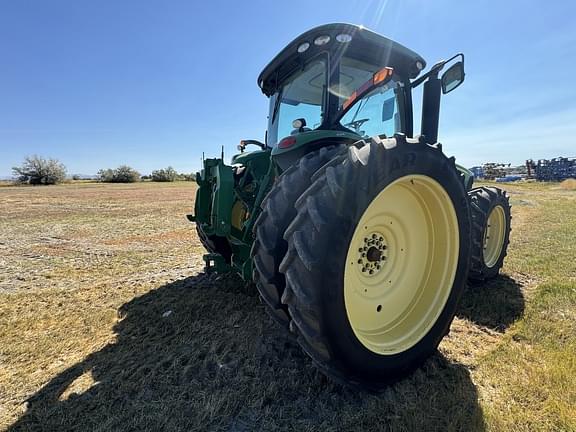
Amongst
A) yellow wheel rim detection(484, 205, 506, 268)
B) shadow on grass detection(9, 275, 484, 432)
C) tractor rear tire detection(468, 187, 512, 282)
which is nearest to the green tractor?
shadow on grass detection(9, 275, 484, 432)

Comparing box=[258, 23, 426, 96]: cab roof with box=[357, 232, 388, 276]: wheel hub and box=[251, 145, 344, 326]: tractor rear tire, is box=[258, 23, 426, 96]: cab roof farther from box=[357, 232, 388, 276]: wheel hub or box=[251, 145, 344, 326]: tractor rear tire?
box=[357, 232, 388, 276]: wheel hub

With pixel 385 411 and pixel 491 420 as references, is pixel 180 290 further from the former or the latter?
pixel 491 420

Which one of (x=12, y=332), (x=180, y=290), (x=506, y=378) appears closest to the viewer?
(x=506, y=378)

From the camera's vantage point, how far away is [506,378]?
2039mm

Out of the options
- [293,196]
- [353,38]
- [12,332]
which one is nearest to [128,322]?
[12,332]

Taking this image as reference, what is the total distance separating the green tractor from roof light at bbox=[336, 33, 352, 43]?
0.03 ft

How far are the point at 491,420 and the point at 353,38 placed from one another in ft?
8.30

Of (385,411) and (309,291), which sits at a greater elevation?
(309,291)

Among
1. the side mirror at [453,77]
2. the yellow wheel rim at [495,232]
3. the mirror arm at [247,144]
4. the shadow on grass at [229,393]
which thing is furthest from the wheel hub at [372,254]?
the yellow wheel rim at [495,232]

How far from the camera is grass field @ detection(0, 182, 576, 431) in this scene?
5.76 ft

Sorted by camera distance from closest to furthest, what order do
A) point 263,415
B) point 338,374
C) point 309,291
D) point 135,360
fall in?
point 309,291 < point 338,374 < point 263,415 < point 135,360

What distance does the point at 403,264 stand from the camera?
2.23 meters

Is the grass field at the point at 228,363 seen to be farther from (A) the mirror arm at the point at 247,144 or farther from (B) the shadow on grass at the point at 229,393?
(A) the mirror arm at the point at 247,144

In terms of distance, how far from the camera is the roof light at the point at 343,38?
230cm
